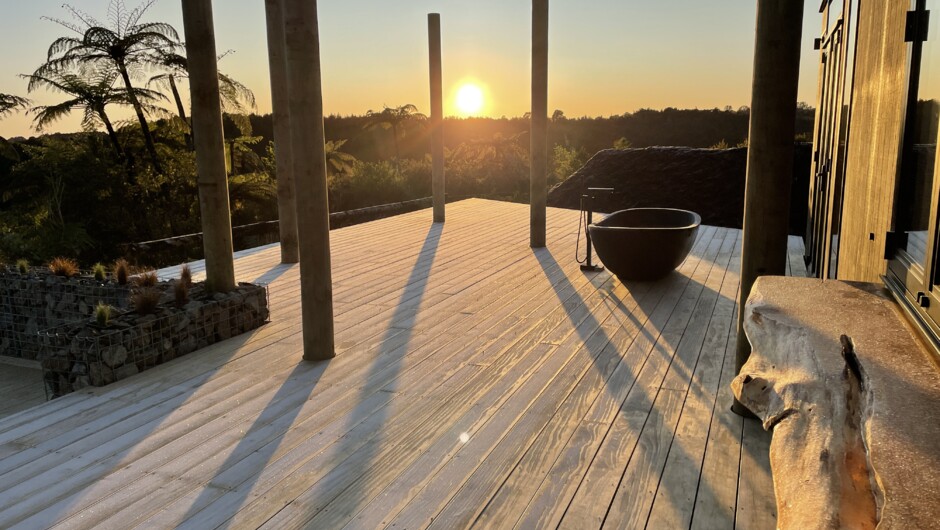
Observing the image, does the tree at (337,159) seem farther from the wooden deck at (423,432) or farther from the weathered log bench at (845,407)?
the weathered log bench at (845,407)

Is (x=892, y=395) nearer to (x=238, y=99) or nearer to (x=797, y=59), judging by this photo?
(x=797, y=59)

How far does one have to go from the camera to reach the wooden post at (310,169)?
119 inches

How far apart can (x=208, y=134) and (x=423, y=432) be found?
2.29 metres

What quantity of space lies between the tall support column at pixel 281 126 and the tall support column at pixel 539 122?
7.53ft

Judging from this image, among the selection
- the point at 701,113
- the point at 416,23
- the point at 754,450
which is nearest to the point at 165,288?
the point at 754,450

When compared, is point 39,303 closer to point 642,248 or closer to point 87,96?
point 642,248

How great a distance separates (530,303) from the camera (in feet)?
14.5

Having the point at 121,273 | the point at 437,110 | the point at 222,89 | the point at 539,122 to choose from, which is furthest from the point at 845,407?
the point at 222,89

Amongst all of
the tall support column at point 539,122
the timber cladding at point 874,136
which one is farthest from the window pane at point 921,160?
the tall support column at point 539,122

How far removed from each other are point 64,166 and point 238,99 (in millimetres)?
3759

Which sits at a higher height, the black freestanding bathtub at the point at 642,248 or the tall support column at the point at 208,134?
the tall support column at the point at 208,134

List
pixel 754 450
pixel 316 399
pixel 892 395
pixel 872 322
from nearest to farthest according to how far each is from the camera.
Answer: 1. pixel 892 395
2. pixel 872 322
3. pixel 754 450
4. pixel 316 399

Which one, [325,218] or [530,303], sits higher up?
[325,218]

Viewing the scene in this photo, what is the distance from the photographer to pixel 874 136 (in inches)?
95.8
